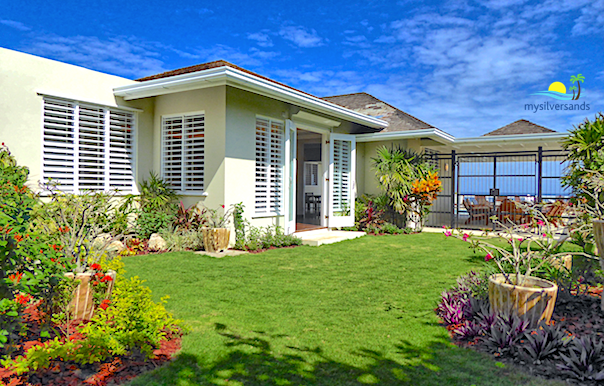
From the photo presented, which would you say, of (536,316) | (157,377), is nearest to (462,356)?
(536,316)

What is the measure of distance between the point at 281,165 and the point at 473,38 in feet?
23.4

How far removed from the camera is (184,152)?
29.8 feet

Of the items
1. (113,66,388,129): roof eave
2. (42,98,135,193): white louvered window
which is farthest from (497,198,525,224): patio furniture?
(42,98,135,193): white louvered window

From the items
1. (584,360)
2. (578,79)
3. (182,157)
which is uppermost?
(578,79)

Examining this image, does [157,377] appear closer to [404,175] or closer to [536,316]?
[536,316]

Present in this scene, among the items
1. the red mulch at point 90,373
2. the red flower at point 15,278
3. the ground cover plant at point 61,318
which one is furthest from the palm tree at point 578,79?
the red flower at point 15,278

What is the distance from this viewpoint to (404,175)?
12336 millimetres

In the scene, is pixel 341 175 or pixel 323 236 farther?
pixel 341 175

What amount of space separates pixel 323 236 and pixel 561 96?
1044 cm

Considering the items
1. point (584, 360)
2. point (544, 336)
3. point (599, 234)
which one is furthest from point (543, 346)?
point (599, 234)

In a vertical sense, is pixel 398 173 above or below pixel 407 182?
above

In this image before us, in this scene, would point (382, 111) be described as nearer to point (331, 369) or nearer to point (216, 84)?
point (216, 84)

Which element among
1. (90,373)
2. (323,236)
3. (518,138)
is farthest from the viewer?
(518,138)

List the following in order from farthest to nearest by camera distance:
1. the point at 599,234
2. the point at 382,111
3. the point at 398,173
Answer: the point at 382,111
the point at 398,173
the point at 599,234
